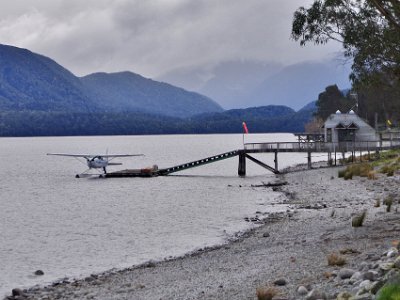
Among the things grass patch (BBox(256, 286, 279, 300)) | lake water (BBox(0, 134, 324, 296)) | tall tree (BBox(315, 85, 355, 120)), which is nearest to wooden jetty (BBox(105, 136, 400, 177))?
lake water (BBox(0, 134, 324, 296))

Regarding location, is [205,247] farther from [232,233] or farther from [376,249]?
[376,249]

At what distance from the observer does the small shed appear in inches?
3159

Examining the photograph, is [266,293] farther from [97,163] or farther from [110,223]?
[97,163]

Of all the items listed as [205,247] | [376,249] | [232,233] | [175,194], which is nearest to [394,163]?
[175,194]

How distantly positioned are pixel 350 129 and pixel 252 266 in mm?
67353

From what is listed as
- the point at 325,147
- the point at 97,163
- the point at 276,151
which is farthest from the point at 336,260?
the point at 97,163

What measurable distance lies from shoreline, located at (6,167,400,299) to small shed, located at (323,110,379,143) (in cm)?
5328

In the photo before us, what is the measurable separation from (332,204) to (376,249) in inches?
751

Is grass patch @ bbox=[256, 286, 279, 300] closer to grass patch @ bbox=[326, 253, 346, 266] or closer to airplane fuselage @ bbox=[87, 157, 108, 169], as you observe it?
grass patch @ bbox=[326, 253, 346, 266]

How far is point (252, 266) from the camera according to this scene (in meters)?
17.1

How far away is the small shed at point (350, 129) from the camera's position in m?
80.2

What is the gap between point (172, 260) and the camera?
21.8 metres

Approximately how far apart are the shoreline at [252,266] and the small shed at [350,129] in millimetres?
53281

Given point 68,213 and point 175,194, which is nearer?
point 68,213
